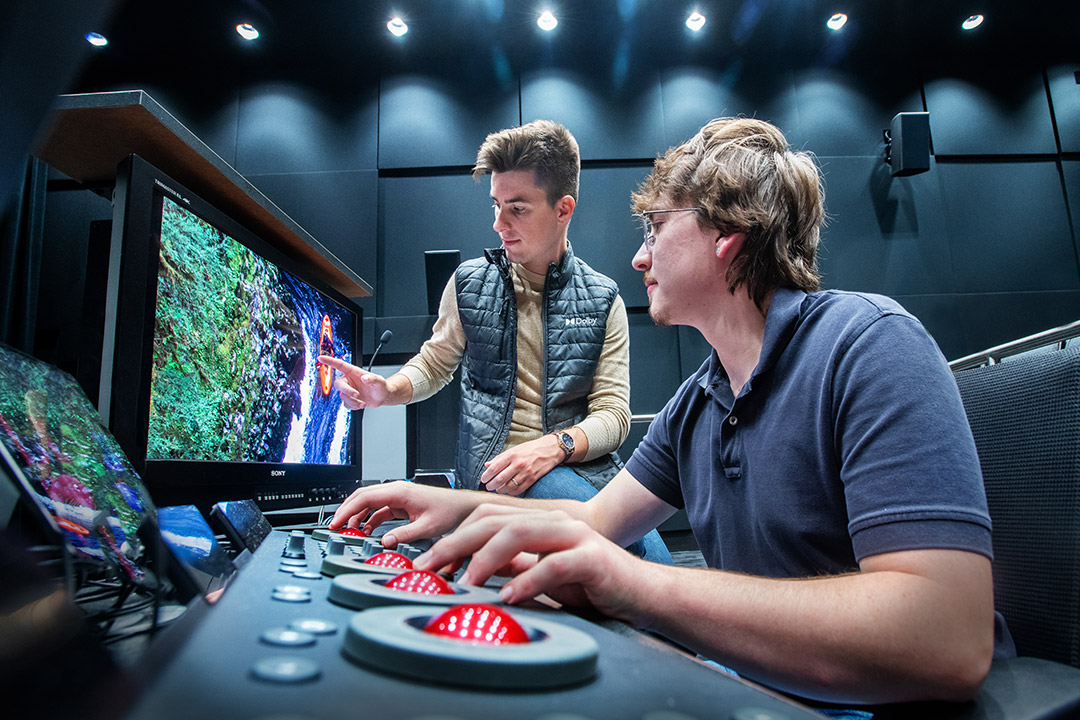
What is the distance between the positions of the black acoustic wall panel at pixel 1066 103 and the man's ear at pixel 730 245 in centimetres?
464

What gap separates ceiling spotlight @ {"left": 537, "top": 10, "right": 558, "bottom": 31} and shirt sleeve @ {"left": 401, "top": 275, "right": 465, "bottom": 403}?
9.23 ft

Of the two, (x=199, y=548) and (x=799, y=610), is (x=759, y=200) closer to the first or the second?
(x=799, y=610)

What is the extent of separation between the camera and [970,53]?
4.19 metres

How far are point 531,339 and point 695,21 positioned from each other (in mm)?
3212

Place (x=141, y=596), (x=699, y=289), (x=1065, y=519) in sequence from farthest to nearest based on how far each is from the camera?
(x=699, y=289) < (x=1065, y=519) < (x=141, y=596)

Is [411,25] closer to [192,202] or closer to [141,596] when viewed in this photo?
[192,202]

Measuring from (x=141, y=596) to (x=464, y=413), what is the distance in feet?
4.55

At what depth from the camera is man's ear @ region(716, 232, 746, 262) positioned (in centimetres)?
100

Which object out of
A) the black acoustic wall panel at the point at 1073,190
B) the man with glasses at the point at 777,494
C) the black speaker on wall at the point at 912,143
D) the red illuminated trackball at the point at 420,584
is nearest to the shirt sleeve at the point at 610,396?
the man with glasses at the point at 777,494

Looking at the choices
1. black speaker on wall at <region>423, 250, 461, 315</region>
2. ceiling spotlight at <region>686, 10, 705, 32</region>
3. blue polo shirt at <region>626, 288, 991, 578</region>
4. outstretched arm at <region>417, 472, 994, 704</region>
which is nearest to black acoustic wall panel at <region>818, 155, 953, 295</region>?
ceiling spotlight at <region>686, 10, 705, 32</region>

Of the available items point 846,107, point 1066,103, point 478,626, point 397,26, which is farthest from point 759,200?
point 1066,103

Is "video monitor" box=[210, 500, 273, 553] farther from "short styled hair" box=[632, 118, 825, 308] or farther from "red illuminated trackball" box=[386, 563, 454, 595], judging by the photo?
"short styled hair" box=[632, 118, 825, 308]

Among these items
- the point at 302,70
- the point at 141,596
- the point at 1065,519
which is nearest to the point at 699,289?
the point at 1065,519

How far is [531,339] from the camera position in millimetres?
1642
